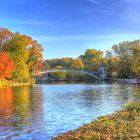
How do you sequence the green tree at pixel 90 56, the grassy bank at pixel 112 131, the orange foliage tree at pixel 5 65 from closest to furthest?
the grassy bank at pixel 112 131 → the orange foliage tree at pixel 5 65 → the green tree at pixel 90 56

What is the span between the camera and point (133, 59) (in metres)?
115

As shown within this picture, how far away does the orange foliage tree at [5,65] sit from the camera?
2916 inches

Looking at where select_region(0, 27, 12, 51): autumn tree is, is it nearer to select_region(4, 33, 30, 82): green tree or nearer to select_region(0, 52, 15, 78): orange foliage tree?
select_region(4, 33, 30, 82): green tree

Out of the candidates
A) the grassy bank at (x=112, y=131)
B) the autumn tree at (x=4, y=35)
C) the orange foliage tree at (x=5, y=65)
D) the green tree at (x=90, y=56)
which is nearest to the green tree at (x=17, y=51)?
the autumn tree at (x=4, y=35)

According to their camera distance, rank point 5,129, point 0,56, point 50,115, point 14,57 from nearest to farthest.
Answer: point 5,129 → point 50,115 → point 0,56 → point 14,57

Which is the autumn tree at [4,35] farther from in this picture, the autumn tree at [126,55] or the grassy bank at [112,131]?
the grassy bank at [112,131]

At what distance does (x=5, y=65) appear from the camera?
7462 cm

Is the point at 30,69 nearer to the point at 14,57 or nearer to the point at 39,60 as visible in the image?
the point at 39,60

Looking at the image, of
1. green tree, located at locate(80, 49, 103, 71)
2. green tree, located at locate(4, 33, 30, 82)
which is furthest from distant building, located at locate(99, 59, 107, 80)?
green tree, located at locate(4, 33, 30, 82)

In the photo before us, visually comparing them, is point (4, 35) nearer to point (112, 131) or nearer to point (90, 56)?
point (112, 131)

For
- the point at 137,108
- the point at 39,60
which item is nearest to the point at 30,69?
the point at 39,60

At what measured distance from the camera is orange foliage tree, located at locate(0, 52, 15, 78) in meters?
74.1

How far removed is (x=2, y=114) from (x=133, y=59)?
309 feet

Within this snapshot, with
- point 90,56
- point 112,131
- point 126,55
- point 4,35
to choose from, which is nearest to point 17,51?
point 4,35
